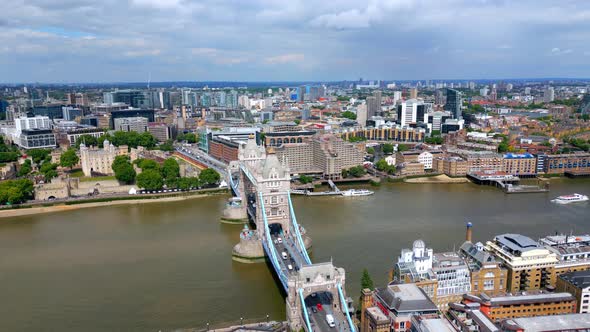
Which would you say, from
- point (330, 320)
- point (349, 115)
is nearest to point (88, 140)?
point (330, 320)

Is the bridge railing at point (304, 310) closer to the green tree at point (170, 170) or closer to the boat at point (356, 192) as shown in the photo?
the boat at point (356, 192)

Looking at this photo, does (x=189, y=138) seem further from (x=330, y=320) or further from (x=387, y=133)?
(x=330, y=320)

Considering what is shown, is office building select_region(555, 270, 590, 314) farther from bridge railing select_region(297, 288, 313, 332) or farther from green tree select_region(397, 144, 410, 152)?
green tree select_region(397, 144, 410, 152)

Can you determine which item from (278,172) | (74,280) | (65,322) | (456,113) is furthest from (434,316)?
(456,113)

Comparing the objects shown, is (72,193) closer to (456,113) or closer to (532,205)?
(532,205)

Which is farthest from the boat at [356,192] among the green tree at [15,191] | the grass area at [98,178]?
the green tree at [15,191]
